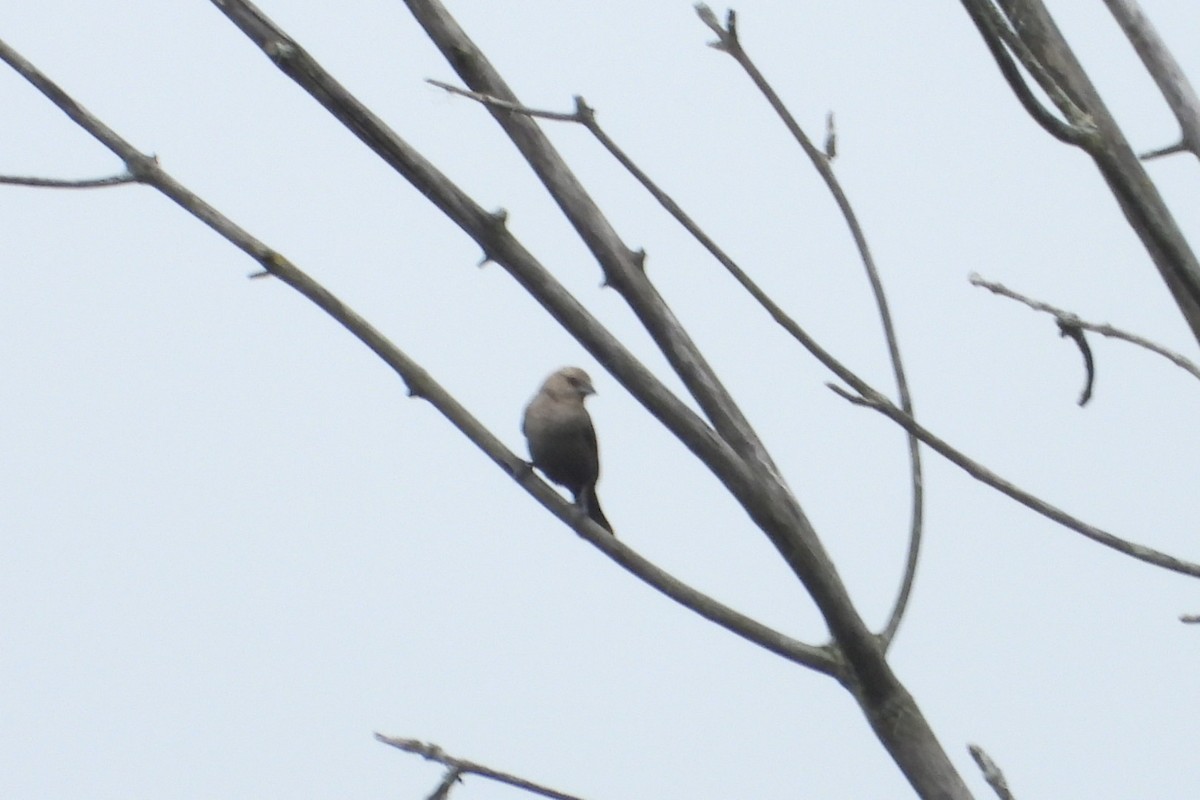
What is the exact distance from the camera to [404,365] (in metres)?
2.85

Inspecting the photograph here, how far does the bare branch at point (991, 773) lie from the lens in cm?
241

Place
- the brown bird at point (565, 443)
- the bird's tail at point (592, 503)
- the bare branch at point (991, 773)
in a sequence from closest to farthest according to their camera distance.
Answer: the bare branch at point (991, 773), the brown bird at point (565, 443), the bird's tail at point (592, 503)

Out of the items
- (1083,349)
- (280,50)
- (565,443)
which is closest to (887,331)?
(1083,349)

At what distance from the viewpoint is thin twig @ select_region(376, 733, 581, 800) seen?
2814 millimetres

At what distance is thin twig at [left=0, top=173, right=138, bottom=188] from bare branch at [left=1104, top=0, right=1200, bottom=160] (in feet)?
5.85

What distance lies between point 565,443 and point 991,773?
16.4ft

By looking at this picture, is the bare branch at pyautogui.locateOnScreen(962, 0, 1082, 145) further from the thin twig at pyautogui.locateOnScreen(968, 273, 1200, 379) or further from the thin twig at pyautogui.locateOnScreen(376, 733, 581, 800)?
the thin twig at pyautogui.locateOnScreen(376, 733, 581, 800)

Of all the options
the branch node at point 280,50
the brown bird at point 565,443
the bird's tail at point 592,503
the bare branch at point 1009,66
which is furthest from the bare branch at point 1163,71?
the bird's tail at point 592,503

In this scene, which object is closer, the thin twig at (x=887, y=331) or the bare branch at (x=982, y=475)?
the bare branch at (x=982, y=475)

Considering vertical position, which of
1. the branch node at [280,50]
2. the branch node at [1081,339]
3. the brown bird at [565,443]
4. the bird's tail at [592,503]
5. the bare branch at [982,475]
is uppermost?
the brown bird at [565,443]

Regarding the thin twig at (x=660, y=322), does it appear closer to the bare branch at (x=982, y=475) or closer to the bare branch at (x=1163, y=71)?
the bare branch at (x=982, y=475)

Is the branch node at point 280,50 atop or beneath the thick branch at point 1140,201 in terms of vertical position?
atop

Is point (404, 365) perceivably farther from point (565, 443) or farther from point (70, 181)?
point (565, 443)

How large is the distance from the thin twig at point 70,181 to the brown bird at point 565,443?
4.61m
